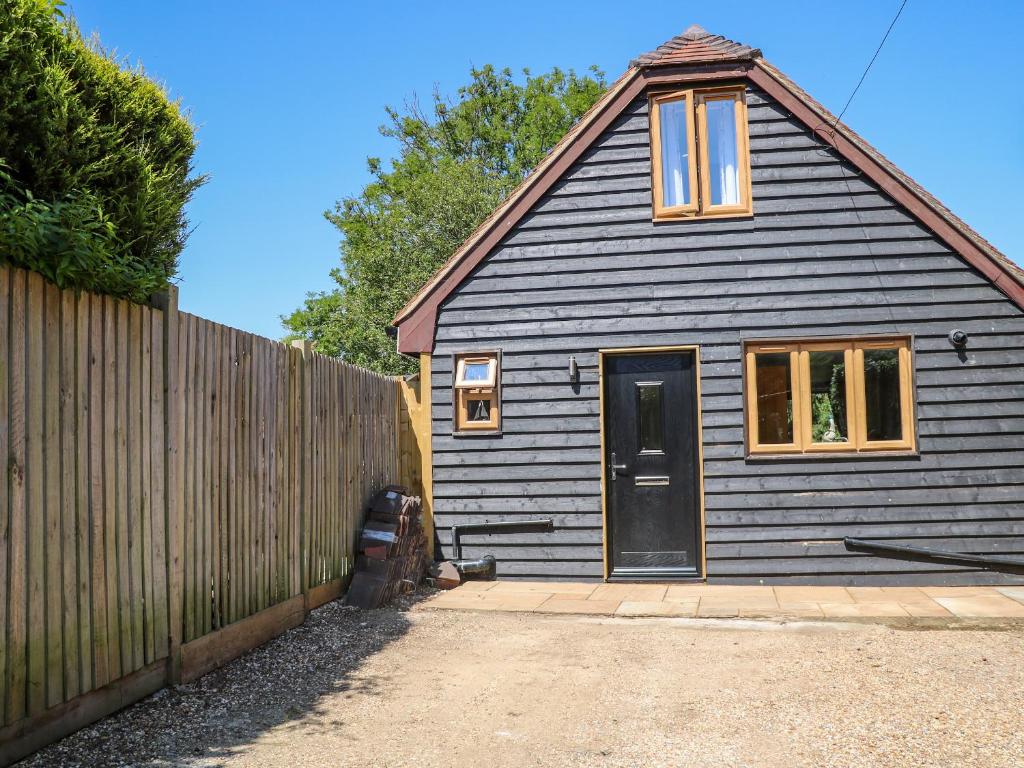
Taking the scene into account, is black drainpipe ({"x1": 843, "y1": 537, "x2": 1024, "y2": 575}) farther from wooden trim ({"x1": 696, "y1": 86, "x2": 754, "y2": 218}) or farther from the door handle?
wooden trim ({"x1": 696, "y1": 86, "x2": 754, "y2": 218})

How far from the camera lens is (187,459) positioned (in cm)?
509

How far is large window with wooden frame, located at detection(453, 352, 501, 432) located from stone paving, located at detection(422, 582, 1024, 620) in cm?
168

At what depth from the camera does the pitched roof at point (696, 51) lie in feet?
28.3

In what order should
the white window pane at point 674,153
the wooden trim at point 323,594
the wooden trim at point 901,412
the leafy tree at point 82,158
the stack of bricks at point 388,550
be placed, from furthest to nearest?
the white window pane at point 674,153, the wooden trim at point 901,412, the stack of bricks at point 388,550, the wooden trim at point 323,594, the leafy tree at point 82,158

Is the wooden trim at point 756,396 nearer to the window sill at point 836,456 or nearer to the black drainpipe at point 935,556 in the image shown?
the window sill at point 836,456

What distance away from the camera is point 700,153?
8797 mm

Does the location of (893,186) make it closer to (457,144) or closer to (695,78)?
(695,78)

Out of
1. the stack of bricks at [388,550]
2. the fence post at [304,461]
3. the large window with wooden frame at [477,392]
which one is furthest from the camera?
the large window with wooden frame at [477,392]

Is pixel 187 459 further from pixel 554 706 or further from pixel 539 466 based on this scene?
pixel 539 466

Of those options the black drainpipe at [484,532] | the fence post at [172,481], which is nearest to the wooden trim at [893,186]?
the black drainpipe at [484,532]

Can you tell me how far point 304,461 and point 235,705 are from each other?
7.88ft

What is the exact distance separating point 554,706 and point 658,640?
1.79m

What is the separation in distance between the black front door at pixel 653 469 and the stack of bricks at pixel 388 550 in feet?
6.57

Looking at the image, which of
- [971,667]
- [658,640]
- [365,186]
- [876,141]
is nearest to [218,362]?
[658,640]
